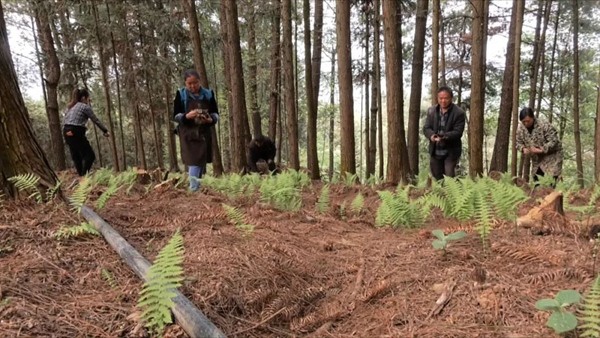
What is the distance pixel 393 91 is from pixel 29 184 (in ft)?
17.2

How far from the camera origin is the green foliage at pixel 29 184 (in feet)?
10.3

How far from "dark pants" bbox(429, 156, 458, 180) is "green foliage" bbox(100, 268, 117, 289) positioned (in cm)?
575

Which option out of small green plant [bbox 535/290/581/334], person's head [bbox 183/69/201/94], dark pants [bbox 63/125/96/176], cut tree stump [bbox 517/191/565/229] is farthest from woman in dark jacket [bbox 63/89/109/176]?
small green plant [bbox 535/290/581/334]

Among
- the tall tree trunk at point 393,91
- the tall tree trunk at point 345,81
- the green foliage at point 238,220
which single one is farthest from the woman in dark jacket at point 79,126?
the green foliage at point 238,220

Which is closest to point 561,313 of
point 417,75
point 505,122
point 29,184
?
point 29,184

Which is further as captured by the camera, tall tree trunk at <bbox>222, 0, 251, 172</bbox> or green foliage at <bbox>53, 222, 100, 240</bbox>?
tall tree trunk at <bbox>222, 0, 251, 172</bbox>

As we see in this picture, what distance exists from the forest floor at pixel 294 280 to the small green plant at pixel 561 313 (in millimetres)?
105

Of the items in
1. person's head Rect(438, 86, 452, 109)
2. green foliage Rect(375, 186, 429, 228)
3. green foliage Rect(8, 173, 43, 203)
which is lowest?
green foliage Rect(375, 186, 429, 228)

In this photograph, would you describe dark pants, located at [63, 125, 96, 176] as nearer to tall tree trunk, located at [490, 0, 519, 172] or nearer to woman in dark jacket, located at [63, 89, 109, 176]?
woman in dark jacket, located at [63, 89, 109, 176]

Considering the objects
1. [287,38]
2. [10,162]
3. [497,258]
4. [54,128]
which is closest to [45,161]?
[10,162]

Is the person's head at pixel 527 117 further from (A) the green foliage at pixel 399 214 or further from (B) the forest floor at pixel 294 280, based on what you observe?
(B) the forest floor at pixel 294 280

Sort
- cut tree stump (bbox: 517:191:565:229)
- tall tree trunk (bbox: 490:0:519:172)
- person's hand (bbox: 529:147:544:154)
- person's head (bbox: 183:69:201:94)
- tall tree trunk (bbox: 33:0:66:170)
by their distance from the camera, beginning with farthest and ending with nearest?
1. tall tree trunk (bbox: 33:0:66:170)
2. tall tree trunk (bbox: 490:0:519:172)
3. person's hand (bbox: 529:147:544:154)
4. person's head (bbox: 183:69:201:94)
5. cut tree stump (bbox: 517:191:565:229)

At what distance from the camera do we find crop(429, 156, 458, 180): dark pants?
669cm

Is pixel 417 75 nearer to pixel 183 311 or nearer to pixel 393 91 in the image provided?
pixel 393 91
